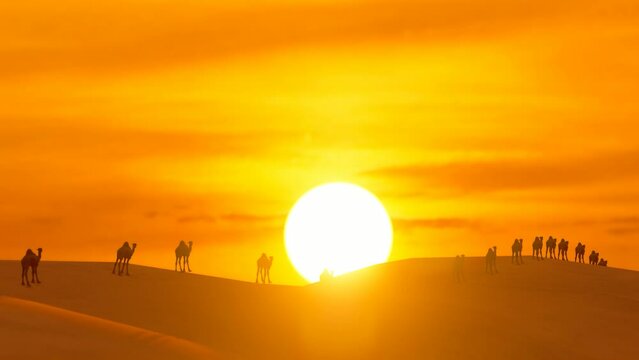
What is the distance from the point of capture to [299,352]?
35.9 metres

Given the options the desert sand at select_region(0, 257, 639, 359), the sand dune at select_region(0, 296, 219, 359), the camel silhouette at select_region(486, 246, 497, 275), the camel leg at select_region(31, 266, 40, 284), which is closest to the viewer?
the sand dune at select_region(0, 296, 219, 359)

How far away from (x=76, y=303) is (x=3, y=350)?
1544 cm

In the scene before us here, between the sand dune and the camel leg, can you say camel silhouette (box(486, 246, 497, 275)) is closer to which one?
the camel leg

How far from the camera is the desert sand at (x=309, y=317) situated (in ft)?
99.2

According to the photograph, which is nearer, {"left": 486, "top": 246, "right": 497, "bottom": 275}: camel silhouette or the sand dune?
the sand dune

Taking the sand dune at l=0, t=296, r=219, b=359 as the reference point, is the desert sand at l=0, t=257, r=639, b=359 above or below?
above

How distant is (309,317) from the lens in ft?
133

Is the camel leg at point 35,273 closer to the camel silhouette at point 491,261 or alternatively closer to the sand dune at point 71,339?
the sand dune at point 71,339

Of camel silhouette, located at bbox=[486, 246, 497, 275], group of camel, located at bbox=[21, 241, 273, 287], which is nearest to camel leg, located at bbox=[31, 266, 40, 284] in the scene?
group of camel, located at bbox=[21, 241, 273, 287]

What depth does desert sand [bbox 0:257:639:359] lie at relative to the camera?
1191 inches

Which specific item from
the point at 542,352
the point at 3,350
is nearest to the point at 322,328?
the point at 542,352

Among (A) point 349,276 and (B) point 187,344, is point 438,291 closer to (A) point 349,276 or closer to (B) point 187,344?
(A) point 349,276

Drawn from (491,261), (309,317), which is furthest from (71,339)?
(491,261)

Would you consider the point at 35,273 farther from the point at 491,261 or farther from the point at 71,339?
the point at 491,261
